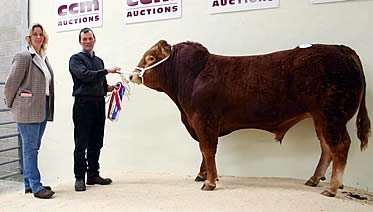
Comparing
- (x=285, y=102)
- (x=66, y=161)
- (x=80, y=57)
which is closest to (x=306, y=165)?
(x=285, y=102)

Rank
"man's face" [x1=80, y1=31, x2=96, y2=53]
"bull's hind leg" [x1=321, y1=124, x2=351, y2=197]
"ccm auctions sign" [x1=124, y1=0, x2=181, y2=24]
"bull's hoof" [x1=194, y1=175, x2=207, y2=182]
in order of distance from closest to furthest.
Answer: "bull's hind leg" [x1=321, y1=124, x2=351, y2=197], "man's face" [x1=80, y1=31, x2=96, y2=53], "bull's hoof" [x1=194, y1=175, x2=207, y2=182], "ccm auctions sign" [x1=124, y1=0, x2=181, y2=24]

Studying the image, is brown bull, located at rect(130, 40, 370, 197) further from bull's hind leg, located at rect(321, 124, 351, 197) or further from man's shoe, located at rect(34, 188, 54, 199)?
man's shoe, located at rect(34, 188, 54, 199)

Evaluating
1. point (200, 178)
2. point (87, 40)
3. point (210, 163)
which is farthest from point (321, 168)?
point (87, 40)

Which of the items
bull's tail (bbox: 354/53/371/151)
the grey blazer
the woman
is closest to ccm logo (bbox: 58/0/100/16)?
the woman

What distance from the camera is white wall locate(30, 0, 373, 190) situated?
3184 millimetres

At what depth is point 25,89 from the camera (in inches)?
114

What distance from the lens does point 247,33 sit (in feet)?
11.4

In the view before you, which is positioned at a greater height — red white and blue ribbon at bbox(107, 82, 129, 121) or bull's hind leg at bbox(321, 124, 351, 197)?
red white and blue ribbon at bbox(107, 82, 129, 121)

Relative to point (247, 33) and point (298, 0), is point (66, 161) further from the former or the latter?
point (298, 0)

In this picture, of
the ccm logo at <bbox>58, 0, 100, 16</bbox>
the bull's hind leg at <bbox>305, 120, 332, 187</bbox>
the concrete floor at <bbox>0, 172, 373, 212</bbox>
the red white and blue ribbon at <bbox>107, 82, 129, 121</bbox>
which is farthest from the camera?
the ccm logo at <bbox>58, 0, 100, 16</bbox>

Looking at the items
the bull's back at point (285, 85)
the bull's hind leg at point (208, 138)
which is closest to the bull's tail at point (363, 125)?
the bull's back at point (285, 85)

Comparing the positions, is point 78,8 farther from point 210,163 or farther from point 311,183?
point 311,183

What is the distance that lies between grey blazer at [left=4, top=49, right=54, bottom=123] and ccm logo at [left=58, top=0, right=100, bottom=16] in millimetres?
1355

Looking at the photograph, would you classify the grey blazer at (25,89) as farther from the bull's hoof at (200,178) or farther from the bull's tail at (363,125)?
the bull's tail at (363,125)
